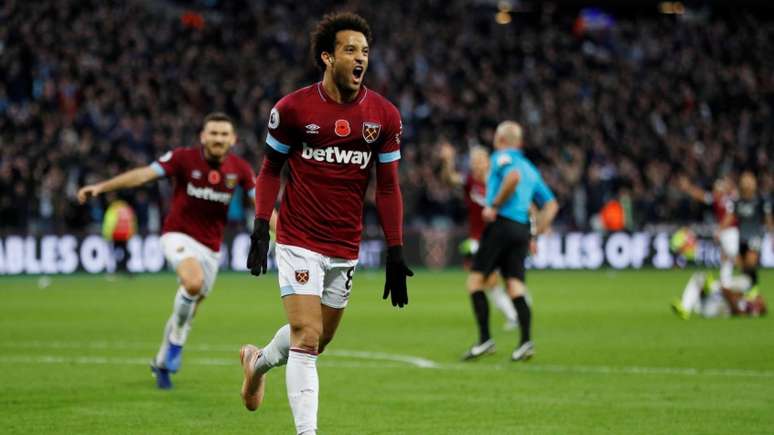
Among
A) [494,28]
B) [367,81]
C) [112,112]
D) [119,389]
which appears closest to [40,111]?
[112,112]

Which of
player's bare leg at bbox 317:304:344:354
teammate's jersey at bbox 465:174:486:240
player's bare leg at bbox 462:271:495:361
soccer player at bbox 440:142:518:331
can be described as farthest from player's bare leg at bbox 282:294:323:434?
teammate's jersey at bbox 465:174:486:240

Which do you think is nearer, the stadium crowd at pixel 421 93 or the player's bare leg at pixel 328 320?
the player's bare leg at pixel 328 320

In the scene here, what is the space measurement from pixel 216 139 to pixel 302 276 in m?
4.52

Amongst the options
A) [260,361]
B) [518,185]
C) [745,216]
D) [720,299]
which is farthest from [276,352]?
[745,216]

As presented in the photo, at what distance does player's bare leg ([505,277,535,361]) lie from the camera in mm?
13312

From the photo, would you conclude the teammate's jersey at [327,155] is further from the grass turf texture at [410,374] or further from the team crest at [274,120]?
the grass turf texture at [410,374]

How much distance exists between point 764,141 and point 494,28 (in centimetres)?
1031

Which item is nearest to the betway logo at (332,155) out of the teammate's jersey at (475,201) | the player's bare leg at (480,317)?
the player's bare leg at (480,317)

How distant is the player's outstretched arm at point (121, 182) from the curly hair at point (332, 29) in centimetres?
360

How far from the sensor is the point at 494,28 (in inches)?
1758

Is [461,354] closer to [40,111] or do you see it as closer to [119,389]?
[119,389]

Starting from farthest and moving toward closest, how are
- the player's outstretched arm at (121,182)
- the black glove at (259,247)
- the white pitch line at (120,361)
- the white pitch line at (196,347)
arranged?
the white pitch line at (196,347), the white pitch line at (120,361), the player's outstretched arm at (121,182), the black glove at (259,247)

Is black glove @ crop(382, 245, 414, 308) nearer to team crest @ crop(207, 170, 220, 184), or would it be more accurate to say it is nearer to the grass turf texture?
the grass turf texture

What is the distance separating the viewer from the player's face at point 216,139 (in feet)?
38.9
